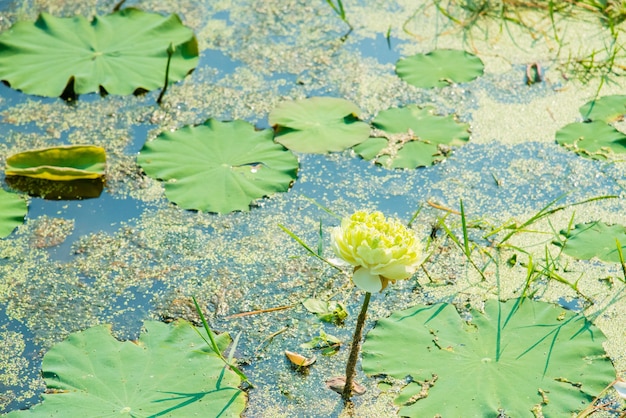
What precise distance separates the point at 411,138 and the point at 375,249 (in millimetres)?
1060

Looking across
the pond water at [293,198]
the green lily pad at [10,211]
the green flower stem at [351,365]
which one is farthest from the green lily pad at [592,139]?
the green lily pad at [10,211]

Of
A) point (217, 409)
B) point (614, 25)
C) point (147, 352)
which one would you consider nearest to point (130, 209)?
point (147, 352)

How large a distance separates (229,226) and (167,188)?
0.76ft

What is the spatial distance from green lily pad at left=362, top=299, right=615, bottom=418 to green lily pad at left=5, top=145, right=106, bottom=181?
1052mm

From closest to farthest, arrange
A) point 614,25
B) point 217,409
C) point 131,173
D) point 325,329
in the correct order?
point 217,409
point 325,329
point 131,173
point 614,25

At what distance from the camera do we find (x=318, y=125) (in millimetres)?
2729

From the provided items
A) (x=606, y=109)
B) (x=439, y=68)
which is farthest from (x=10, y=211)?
(x=606, y=109)

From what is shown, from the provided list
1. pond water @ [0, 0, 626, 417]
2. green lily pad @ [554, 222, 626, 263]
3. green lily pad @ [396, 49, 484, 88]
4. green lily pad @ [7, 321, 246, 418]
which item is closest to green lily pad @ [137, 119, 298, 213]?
pond water @ [0, 0, 626, 417]

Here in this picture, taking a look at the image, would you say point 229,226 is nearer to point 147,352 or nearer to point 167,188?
point 167,188

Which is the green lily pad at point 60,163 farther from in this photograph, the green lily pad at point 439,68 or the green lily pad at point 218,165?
the green lily pad at point 439,68

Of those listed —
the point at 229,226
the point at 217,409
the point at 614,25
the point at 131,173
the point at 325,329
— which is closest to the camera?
the point at 217,409

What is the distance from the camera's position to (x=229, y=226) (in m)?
2.41

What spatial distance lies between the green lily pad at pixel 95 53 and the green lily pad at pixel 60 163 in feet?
1.17

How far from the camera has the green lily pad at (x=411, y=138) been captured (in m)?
2.63
